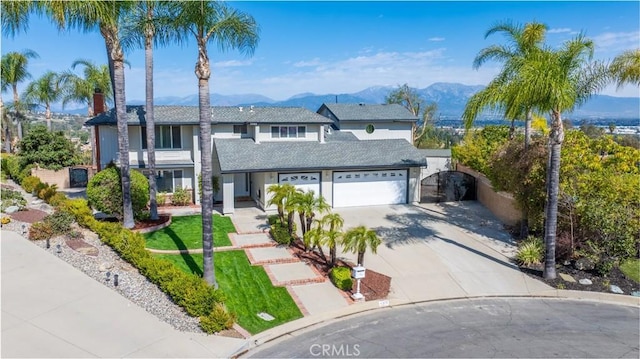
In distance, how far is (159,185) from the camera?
2439 centimetres

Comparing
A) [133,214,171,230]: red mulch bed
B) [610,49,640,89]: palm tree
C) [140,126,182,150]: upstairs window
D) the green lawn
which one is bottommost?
the green lawn

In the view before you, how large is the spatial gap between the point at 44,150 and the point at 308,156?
55.9ft

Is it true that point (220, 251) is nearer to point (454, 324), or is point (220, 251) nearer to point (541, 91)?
point (454, 324)

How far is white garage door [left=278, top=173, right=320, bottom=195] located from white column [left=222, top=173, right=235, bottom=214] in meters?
2.55

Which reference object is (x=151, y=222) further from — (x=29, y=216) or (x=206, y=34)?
(x=206, y=34)

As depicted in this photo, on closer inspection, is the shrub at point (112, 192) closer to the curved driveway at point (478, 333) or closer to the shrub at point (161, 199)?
the shrub at point (161, 199)

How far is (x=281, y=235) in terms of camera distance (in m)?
17.8

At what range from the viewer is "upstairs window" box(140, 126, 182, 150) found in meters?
24.0

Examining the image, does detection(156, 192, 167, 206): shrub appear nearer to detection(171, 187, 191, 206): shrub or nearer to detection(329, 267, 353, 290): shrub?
detection(171, 187, 191, 206): shrub

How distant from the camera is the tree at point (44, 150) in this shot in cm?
2778

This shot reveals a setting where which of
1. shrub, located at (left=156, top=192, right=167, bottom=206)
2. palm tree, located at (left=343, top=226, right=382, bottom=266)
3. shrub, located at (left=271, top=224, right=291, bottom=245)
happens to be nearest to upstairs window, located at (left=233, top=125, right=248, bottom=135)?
shrub, located at (left=156, top=192, right=167, bottom=206)

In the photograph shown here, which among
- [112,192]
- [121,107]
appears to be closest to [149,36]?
[121,107]

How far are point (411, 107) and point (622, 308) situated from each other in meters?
43.8

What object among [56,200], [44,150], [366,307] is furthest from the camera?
[44,150]
